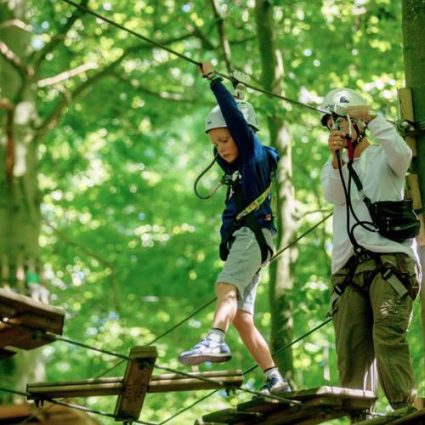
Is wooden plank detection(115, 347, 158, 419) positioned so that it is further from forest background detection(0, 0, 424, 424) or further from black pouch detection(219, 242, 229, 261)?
forest background detection(0, 0, 424, 424)

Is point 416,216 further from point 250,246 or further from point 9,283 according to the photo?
point 9,283

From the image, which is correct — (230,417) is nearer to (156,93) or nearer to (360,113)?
(360,113)

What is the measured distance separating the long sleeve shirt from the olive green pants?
0.29ft

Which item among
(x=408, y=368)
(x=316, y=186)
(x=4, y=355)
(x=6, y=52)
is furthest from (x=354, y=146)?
(x=316, y=186)

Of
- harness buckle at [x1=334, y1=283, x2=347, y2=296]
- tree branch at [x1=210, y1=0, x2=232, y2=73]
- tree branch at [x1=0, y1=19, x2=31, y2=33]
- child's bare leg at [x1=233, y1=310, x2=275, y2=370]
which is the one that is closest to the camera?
harness buckle at [x1=334, y1=283, x2=347, y2=296]

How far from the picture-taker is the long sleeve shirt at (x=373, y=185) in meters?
6.66

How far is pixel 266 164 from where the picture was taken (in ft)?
23.4

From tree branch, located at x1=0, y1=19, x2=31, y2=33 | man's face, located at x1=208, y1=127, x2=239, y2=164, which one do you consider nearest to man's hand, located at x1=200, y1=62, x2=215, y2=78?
man's face, located at x1=208, y1=127, x2=239, y2=164

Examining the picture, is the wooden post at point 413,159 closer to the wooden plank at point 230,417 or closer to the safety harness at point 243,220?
the safety harness at point 243,220

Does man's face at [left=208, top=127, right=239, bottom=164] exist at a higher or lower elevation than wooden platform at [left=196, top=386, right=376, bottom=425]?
higher

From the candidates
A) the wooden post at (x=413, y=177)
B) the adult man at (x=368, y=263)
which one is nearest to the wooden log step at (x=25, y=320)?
the adult man at (x=368, y=263)

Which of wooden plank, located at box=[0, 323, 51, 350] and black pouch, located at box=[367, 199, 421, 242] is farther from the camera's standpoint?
black pouch, located at box=[367, 199, 421, 242]

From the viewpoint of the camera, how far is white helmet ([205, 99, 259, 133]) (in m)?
7.08

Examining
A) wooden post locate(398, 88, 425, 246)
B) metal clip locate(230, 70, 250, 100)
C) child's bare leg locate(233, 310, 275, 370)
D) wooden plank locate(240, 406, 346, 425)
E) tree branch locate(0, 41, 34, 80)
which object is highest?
tree branch locate(0, 41, 34, 80)
